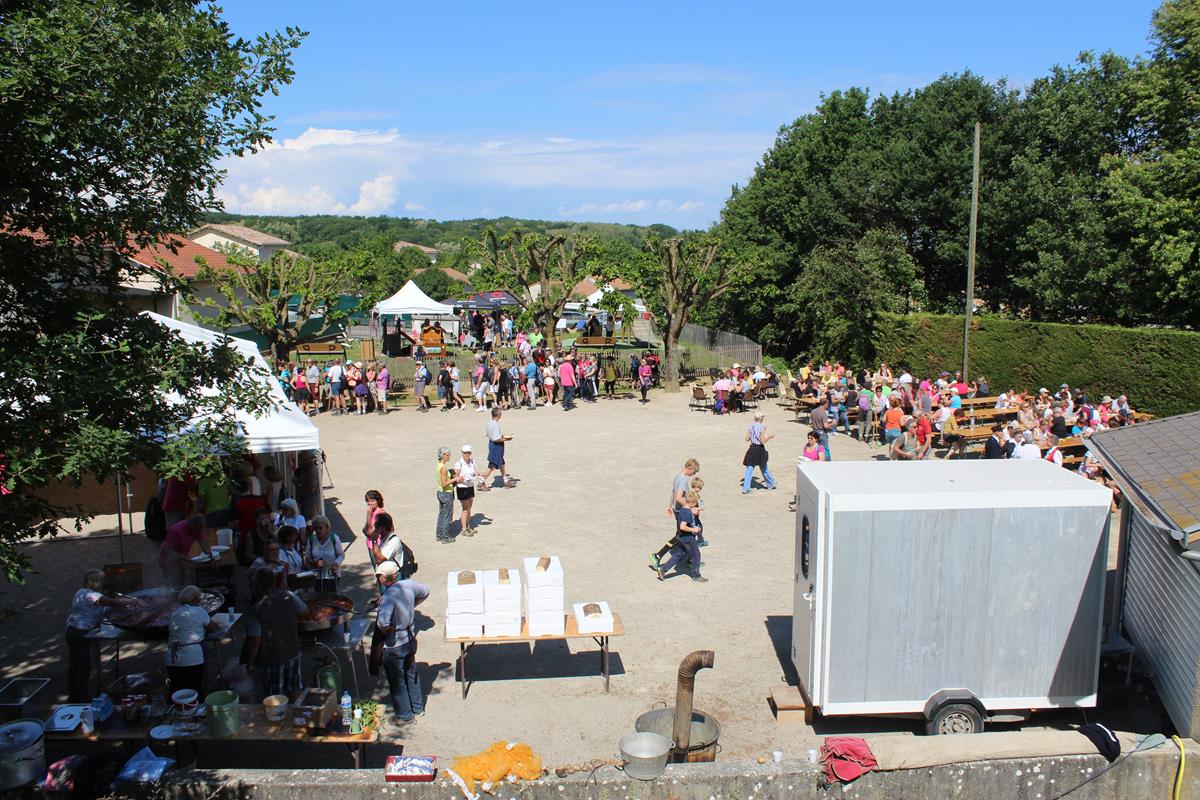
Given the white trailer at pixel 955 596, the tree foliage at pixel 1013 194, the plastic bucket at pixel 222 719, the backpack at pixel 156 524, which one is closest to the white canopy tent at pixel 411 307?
the tree foliage at pixel 1013 194

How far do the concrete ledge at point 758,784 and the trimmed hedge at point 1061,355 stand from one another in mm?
17111

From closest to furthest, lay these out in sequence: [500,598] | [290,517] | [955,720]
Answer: [955,720] → [500,598] → [290,517]

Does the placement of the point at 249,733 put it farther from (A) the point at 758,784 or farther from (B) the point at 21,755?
(A) the point at 758,784

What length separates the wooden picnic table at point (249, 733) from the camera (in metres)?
6.79

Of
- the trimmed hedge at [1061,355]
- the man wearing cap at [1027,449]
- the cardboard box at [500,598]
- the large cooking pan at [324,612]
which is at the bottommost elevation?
the large cooking pan at [324,612]

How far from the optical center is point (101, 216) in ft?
20.3

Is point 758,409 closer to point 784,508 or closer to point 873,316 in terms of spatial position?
point 873,316

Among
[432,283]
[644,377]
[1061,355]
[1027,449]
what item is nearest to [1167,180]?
[1061,355]

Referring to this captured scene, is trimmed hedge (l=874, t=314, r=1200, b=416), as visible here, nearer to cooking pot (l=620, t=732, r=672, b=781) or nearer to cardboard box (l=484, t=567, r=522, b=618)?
cardboard box (l=484, t=567, r=522, b=618)

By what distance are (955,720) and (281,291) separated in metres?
23.3

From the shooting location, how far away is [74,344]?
5645mm

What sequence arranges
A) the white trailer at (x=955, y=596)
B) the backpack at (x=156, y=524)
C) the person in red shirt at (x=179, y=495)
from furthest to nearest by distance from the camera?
the backpack at (x=156, y=524) → the person in red shirt at (x=179, y=495) → the white trailer at (x=955, y=596)

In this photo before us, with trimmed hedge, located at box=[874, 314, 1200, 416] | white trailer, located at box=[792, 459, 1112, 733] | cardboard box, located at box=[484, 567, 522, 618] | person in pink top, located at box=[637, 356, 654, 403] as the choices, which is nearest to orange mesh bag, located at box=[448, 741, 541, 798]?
cardboard box, located at box=[484, 567, 522, 618]

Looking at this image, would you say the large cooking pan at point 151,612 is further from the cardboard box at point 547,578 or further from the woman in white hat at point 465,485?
the woman in white hat at point 465,485
